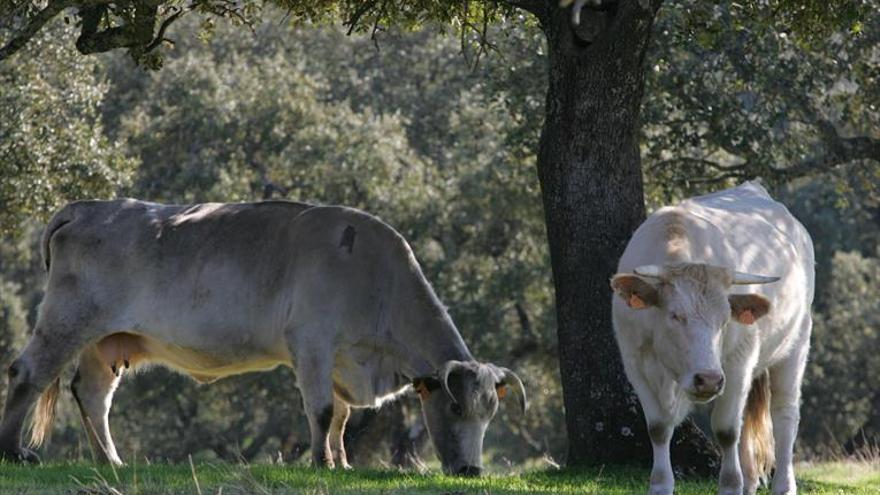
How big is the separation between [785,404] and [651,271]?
2484 millimetres

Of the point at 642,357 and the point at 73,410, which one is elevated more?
the point at 642,357

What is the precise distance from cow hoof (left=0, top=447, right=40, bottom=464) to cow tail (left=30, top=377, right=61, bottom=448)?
798 mm

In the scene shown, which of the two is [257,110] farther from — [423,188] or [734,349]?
[734,349]

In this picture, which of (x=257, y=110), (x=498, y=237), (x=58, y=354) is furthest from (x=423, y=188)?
(x=58, y=354)

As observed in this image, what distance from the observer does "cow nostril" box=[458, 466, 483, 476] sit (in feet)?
43.4

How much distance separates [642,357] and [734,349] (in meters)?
0.64

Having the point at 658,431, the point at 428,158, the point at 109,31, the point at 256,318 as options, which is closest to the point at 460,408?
the point at 256,318

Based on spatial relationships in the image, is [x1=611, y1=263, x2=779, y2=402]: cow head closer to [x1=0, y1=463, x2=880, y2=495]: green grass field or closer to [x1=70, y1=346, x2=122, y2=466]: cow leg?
[x1=0, y1=463, x2=880, y2=495]: green grass field

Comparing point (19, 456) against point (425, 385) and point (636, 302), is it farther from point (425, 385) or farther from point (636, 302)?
point (636, 302)

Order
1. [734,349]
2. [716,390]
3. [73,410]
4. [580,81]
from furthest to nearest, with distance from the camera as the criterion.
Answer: [73,410], [580,81], [734,349], [716,390]

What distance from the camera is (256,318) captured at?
550 inches

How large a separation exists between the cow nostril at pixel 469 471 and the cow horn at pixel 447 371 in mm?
625

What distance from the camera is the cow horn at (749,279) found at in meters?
9.57

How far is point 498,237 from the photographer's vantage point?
32.7 meters
